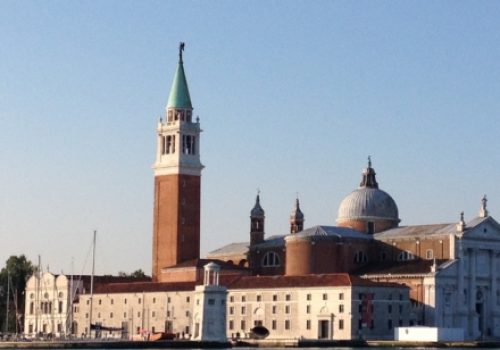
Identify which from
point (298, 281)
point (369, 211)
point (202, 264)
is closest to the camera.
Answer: point (298, 281)

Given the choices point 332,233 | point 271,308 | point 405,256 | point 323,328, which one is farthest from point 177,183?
point 323,328

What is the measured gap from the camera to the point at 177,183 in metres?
99.1

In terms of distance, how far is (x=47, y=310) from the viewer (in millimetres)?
104938

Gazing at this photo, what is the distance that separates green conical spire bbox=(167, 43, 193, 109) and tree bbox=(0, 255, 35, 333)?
24049 mm

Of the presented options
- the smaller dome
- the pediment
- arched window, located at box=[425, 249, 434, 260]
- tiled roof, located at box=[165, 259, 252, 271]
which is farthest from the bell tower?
the pediment

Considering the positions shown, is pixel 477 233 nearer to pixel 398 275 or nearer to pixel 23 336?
pixel 398 275

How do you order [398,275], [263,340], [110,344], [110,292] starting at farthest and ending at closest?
[110,292]
[398,275]
[263,340]
[110,344]

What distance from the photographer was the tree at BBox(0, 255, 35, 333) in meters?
116

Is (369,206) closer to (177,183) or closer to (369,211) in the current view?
(369,211)

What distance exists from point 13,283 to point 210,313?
43.8 meters

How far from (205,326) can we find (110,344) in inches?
223

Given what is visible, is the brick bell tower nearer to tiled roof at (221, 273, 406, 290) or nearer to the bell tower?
the bell tower

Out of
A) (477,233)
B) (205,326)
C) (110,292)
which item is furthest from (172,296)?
(477,233)

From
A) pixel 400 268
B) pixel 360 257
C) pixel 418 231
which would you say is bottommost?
pixel 400 268
